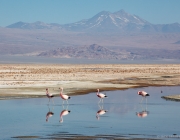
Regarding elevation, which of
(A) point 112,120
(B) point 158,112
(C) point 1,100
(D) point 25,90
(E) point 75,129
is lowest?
(E) point 75,129

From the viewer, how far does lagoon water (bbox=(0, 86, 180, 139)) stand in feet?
50.5

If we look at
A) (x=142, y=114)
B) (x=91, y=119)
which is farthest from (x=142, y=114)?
(x=91, y=119)

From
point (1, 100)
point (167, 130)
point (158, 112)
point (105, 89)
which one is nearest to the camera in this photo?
point (167, 130)

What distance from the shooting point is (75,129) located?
1606 cm

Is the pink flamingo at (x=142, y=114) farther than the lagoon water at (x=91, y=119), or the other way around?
the pink flamingo at (x=142, y=114)

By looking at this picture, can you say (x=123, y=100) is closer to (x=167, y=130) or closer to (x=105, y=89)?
(x=105, y=89)

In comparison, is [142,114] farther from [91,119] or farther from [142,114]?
[91,119]

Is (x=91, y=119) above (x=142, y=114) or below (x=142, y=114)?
Result: below

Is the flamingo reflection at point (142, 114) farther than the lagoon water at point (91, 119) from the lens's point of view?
Yes

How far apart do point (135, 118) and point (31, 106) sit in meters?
5.76

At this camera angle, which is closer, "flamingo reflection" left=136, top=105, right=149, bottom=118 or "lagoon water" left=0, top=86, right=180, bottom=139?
"lagoon water" left=0, top=86, right=180, bottom=139

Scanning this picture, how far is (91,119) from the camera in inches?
723

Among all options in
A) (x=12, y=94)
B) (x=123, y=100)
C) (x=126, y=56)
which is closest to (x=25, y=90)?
(x=12, y=94)

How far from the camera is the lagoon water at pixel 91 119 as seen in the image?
1540 cm
